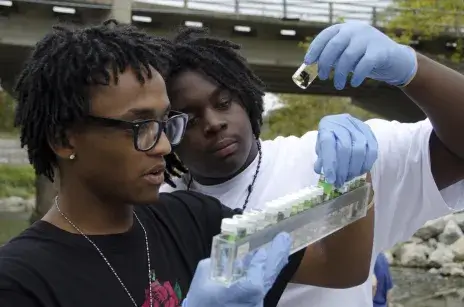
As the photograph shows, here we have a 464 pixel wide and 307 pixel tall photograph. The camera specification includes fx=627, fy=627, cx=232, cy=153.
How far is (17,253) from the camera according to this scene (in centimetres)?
134

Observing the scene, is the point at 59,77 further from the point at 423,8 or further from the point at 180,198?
the point at 423,8

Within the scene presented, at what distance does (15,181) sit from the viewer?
2344 centimetres

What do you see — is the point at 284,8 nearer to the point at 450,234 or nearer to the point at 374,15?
the point at 374,15

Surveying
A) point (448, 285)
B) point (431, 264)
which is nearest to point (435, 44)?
point (431, 264)

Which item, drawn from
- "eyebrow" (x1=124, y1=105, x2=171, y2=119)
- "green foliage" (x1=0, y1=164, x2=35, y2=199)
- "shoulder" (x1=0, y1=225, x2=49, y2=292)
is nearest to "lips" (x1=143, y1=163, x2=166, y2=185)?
"eyebrow" (x1=124, y1=105, x2=171, y2=119)

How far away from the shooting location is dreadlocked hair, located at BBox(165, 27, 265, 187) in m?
1.86

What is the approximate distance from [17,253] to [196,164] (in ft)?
2.14

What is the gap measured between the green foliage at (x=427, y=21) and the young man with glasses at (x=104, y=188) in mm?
13269

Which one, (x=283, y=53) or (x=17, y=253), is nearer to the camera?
(x=17, y=253)

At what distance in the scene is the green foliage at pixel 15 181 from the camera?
21812mm

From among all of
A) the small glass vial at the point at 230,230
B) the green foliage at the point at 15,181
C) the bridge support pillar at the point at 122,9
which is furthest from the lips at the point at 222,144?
the green foliage at the point at 15,181

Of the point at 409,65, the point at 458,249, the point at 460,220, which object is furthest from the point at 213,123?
the point at 460,220

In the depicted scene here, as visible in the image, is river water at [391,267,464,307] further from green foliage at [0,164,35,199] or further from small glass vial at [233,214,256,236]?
green foliage at [0,164,35,199]

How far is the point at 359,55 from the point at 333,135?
0.22 meters
